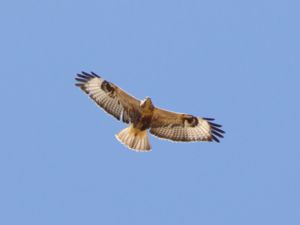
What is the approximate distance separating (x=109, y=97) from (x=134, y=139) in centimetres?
106

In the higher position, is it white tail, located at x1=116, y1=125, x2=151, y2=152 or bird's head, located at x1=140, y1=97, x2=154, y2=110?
bird's head, located at x1=140, y1=97, x2=154, y2=110

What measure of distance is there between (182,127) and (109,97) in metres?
1.65

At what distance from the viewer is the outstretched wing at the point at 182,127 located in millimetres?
48000

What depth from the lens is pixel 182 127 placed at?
48.2 m

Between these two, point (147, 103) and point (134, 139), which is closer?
point (147, 103)

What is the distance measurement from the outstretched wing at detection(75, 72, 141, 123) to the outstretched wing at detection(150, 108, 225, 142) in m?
0.50

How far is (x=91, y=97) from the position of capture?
47875 millimetres

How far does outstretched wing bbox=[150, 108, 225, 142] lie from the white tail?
1.28ft

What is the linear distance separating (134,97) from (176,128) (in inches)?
46.9

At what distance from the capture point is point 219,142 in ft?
157

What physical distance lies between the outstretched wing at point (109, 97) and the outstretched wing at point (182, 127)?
50 cm

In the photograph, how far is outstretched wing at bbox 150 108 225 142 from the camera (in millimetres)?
48000

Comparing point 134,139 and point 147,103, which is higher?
point 147,103

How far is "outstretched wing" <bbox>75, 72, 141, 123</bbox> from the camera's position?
157ft
